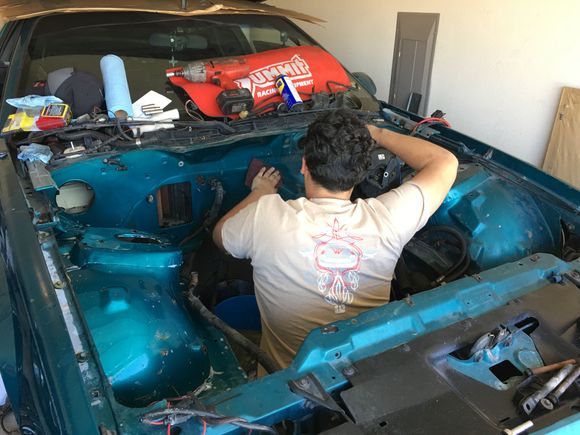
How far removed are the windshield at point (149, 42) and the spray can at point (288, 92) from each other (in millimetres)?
353

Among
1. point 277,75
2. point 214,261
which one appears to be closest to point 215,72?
point 277,75

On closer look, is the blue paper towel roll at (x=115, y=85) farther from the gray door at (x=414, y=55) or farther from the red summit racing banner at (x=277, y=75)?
the gray door at (x=414, y=55)

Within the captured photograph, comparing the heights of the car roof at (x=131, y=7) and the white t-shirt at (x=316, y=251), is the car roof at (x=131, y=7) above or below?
above

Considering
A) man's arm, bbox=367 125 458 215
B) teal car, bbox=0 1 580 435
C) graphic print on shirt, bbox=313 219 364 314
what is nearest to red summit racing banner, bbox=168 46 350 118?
teal car, bbox=0 1 580 435

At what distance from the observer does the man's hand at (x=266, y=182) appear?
71.5 inches

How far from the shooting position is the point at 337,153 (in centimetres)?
141

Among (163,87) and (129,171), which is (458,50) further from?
(129,171)

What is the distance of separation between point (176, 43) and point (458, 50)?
209 centimetres

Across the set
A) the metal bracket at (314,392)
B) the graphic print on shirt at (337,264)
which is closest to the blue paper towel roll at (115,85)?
the graphic print on shirt at (337,264)

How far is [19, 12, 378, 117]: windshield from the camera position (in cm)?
227

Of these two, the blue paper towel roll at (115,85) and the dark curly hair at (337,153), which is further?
the blue paper towel roll at (115,85)

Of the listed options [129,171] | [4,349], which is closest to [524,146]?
[129,171]

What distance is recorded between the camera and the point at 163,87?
2.29 meters

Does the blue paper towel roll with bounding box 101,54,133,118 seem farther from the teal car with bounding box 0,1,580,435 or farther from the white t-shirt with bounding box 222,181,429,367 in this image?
the white t-shirt with bounding box 222,181,429,367
